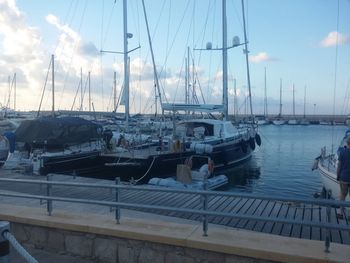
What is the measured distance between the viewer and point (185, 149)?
22.2 meters

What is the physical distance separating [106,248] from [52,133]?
17.2 m

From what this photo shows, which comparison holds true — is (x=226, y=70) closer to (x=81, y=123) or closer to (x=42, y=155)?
(x=81, y=123)

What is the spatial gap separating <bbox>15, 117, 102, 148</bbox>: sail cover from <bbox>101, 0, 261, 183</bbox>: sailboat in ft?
8.61

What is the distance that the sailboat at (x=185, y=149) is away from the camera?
19438 millimetres

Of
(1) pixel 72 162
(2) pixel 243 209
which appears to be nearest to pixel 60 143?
(1) pixel 72 162

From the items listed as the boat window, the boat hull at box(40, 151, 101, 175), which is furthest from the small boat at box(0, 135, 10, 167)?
the boat window

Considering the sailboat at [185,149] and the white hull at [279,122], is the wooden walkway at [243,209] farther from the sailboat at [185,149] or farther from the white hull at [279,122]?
the white hull at [279,122]

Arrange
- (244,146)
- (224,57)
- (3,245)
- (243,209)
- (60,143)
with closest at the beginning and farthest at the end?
(3,245) < (243,209) < (60,143) < (244,146) < (224,57)

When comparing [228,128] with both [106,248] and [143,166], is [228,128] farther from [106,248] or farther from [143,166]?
[106,248]

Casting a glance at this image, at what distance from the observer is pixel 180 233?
5770 millimetres

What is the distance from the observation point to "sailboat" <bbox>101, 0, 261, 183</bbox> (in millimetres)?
19438

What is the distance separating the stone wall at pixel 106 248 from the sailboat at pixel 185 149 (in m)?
9.04

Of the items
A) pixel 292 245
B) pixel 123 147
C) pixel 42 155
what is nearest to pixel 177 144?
pixel 123 147

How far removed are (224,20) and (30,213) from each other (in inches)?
1029
